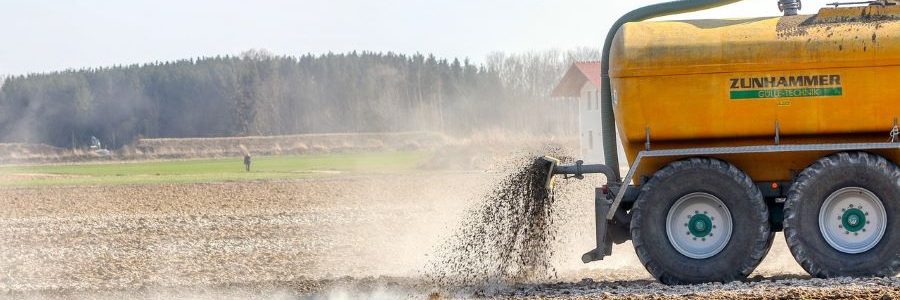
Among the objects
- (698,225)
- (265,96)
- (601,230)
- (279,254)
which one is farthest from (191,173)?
(265,96)

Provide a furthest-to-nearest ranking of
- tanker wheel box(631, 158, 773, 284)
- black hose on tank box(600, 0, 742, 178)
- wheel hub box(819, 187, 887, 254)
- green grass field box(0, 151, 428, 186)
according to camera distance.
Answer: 1. green grass field box(0, 151, 428, 186)
2. black hose on tank box(600, 0, 742, 178)
3. tanker wheel box(631, 158, 773, 284)
4. wheel hub box(819, 187, 887, 254)

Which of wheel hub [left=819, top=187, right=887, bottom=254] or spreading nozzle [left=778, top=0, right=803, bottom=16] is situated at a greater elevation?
spreading nozzle [left=778, top=0, right=803, bottom=16]

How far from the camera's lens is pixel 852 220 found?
37.6 ft

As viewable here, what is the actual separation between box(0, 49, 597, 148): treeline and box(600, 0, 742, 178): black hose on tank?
8709 cm

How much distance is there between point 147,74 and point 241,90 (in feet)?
38.4

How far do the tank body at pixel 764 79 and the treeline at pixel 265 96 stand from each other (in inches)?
3471

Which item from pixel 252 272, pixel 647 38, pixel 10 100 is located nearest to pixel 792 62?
pixel 647 38

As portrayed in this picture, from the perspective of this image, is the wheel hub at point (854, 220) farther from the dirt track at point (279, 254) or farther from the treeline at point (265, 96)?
the treeline at point (265, 96)

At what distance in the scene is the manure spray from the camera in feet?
42.5

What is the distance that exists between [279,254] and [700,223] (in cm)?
687

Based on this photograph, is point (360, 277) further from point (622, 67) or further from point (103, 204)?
point (103, 204)

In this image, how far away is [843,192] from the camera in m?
11.4

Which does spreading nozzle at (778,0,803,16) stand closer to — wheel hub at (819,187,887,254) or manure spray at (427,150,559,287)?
wheel hub at (819,187,887,254)

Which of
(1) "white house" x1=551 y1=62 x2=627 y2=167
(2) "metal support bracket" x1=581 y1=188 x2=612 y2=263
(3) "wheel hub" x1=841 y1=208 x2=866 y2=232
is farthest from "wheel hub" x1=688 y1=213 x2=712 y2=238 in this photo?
(1) "white house" x1=551 y1=62 x2=627 y2=167
